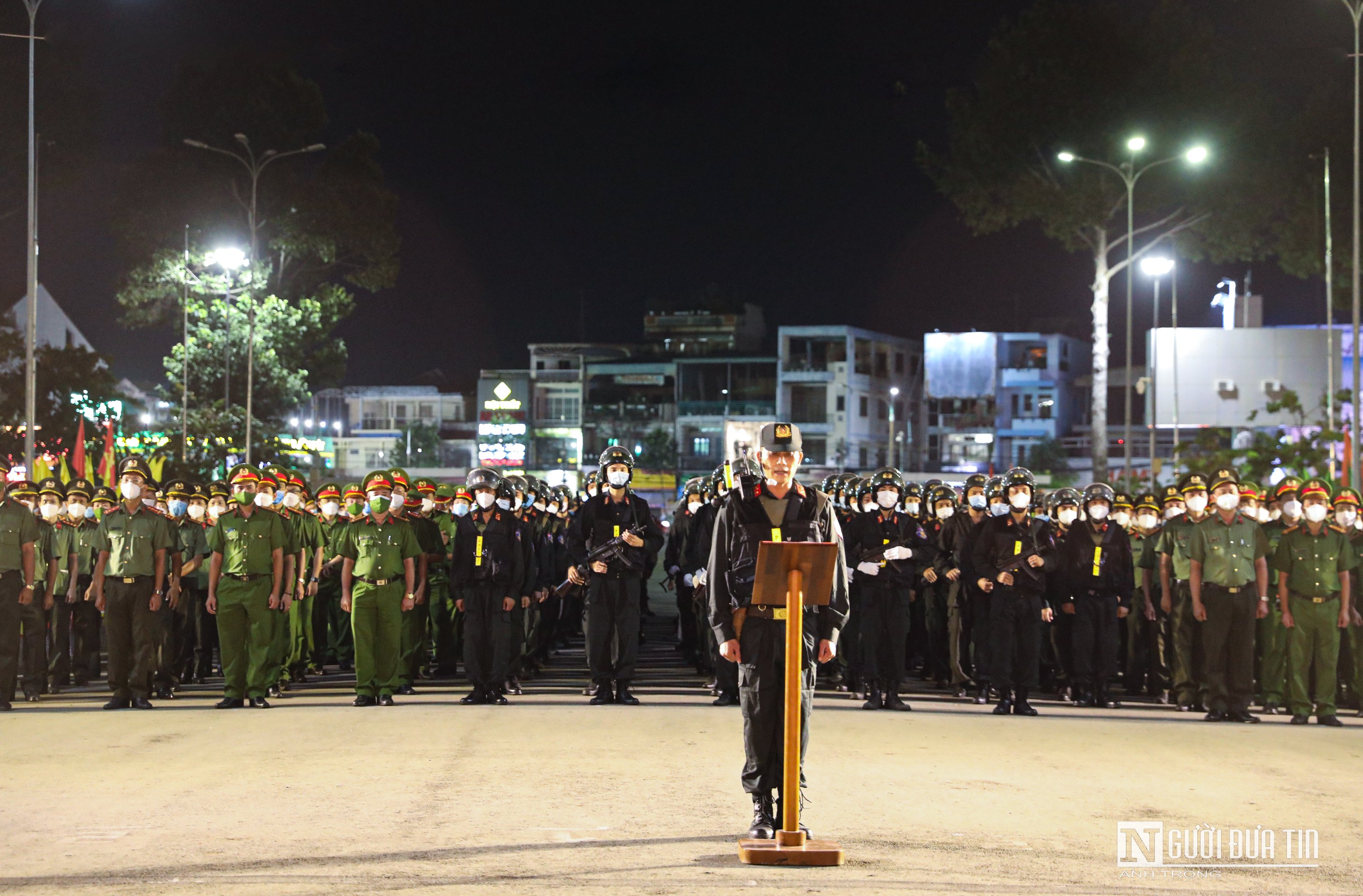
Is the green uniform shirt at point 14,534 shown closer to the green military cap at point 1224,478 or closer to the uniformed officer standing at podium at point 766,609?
the uniformed officer standing at podium at point 766,609

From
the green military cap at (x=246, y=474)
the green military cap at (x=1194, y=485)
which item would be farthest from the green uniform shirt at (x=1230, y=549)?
the green military cap at (x=246, y=474)

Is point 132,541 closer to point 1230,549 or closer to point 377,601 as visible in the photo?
point 377,601

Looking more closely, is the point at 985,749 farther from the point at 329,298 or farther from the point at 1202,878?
the point at 329,298

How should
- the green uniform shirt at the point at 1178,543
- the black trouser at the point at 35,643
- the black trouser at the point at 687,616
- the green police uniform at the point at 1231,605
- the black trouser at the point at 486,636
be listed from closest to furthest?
the green police uniform at the point at 1231,605 < the black trouser at the point at 486,636 < the black trouser at the point at 35,643 < the green uniform shirt at the point at 1178,543 < the black trouser at the point at 687,616

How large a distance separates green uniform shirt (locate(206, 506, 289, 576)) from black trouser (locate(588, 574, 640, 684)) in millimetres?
2920

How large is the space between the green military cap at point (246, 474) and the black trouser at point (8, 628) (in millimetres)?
2046

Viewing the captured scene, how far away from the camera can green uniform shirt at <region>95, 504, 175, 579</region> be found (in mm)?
13148

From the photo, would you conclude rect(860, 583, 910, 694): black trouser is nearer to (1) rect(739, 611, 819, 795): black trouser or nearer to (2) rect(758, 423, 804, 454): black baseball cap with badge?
(1) rect(739, 611, 819, 795): black trouser

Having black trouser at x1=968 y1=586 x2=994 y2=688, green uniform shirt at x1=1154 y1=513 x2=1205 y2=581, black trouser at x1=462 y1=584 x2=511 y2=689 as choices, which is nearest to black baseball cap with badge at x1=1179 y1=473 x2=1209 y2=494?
green uniform shirt at x1=1154 y1=513 x2=1205 y2=581

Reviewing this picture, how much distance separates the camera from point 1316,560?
13195mm

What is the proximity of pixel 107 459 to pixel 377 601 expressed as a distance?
2093 cm

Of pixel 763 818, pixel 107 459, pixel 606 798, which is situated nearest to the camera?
pixel 763 818

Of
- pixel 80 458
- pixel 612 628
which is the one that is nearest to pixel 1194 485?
pixel 612 628

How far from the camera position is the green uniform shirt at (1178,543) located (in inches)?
553
